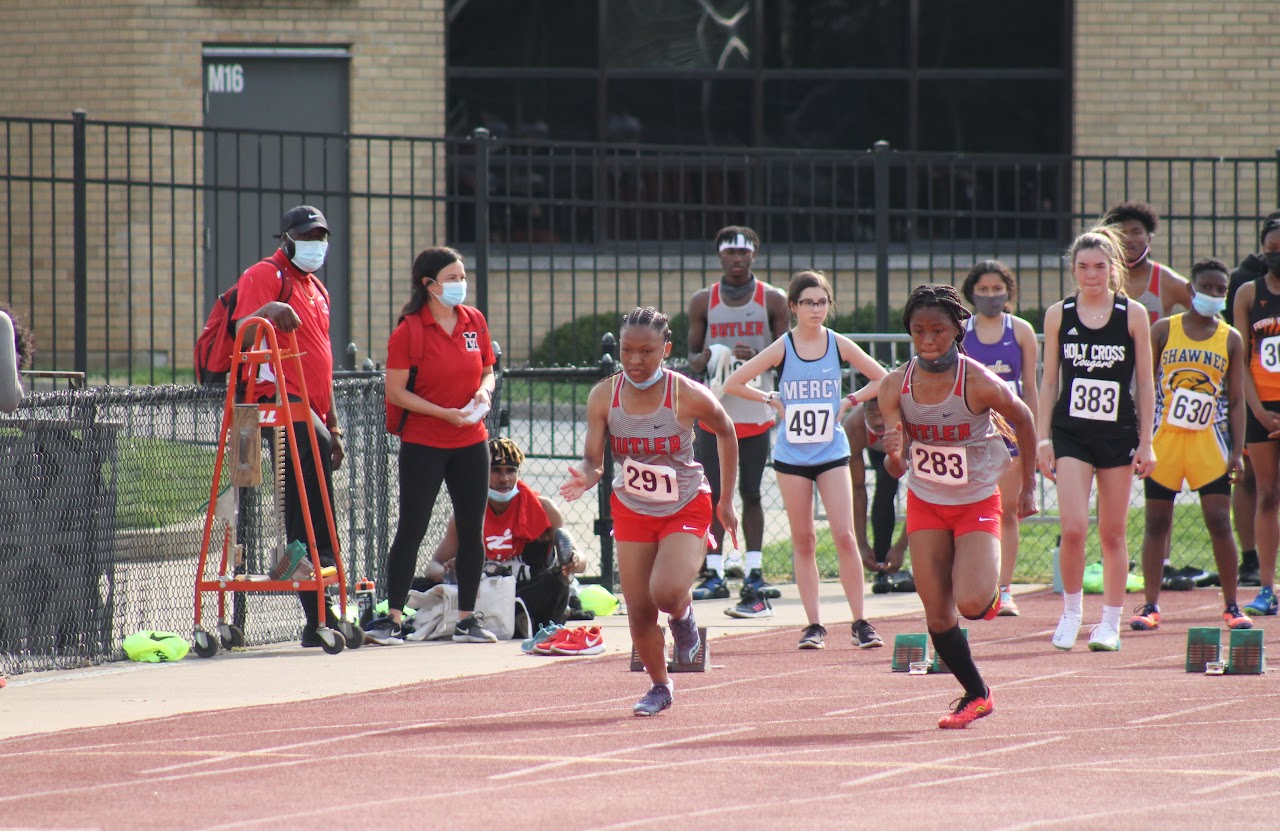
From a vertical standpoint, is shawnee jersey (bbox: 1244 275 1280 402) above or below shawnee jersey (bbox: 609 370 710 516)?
above

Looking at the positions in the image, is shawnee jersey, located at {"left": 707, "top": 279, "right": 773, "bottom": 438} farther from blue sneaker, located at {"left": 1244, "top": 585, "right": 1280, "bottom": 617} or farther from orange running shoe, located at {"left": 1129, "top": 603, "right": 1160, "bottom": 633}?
blue sneaker, located at {"left": 1244, "top": 585, "right": 1280, "bottom": 617}

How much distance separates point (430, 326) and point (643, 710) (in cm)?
304

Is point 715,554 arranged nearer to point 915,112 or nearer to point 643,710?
point 643,710

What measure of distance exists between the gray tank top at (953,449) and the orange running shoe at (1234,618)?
3.01 meters

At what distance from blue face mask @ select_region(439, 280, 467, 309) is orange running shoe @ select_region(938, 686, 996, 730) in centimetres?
374

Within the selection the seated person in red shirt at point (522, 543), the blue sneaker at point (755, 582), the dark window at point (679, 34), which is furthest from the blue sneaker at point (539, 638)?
the dark window at point (679, 34)

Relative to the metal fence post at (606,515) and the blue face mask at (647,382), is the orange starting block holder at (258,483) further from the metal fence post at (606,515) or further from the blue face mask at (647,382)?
the metal fence post at (606,515)

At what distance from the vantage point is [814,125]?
73.9ft

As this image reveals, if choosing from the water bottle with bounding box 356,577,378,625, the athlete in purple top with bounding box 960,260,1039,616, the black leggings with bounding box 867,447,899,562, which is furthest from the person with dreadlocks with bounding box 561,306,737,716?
the black leggings with bounding box 867,447,899,562

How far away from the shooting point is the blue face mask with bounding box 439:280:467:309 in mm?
9969

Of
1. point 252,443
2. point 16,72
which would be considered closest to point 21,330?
point 252,443

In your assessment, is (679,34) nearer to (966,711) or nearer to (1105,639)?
(1105,639)

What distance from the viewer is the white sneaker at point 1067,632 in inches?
374

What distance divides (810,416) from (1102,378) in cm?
147
